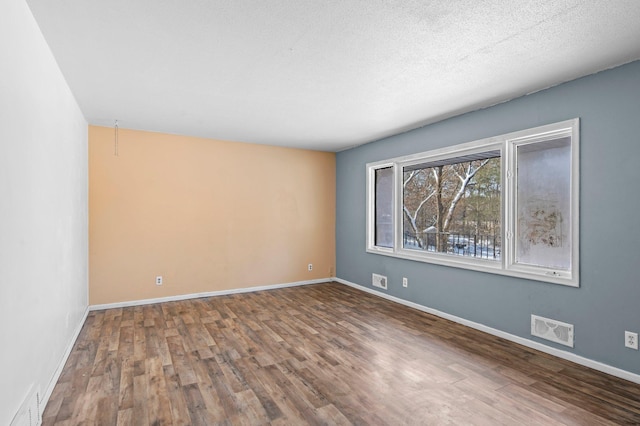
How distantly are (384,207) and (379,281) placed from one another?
47.1 inches

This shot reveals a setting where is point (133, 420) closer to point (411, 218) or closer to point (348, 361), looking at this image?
point (348, 361)

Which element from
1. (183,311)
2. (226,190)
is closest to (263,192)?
(226,190)

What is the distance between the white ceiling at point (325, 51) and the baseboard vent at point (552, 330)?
7.18ft

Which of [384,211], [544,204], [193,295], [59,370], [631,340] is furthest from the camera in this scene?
[384,211]

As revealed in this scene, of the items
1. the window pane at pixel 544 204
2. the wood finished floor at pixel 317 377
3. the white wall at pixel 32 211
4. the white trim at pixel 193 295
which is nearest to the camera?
the white wall at pixel 32 211

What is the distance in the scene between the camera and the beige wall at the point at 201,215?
14.8ft

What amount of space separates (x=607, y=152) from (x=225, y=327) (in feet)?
13.3

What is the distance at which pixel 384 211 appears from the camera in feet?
17.6

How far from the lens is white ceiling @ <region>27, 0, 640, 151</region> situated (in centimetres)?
192

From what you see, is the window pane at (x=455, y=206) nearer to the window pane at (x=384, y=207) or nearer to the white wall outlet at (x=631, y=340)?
the window pane at (x=384, y=207)

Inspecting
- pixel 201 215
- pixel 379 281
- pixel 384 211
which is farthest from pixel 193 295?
pixel 384 211

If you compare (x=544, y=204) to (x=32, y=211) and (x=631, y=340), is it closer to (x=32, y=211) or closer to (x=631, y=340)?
(x=631, y=340)

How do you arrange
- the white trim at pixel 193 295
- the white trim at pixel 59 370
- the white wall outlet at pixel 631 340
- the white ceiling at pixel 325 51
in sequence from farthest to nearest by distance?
the white trim at pixel 193 295
the white wall outlet at pixel 631 340
the white trim at pixel 59 370
the white ceiling at pixel 325 51

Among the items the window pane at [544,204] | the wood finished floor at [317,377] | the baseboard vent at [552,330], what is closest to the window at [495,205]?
the window pane at [544,204]
